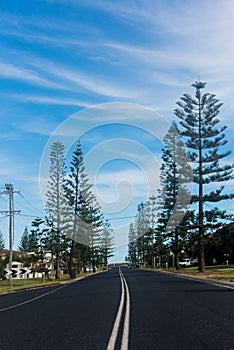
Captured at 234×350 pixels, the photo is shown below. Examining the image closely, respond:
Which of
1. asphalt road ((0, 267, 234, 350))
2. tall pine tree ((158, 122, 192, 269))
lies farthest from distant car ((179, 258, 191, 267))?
asphalt road ((0, 267, 234, 350))

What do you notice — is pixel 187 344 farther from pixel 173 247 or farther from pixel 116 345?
pixel 173 247

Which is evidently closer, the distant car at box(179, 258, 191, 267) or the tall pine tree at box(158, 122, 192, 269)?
the tall pine tree at box(158, 122, 192, 269)

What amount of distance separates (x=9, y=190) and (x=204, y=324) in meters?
38.1

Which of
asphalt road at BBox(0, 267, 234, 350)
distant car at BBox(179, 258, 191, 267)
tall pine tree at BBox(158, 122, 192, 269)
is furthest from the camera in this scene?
distant car at BBox(179, 258, 191, 267)

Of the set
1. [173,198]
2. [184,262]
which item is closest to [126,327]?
[173,198]

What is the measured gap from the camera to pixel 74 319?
1168 cm

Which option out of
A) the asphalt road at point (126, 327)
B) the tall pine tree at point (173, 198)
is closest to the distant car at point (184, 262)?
the tall pine tree at point (173, 198)

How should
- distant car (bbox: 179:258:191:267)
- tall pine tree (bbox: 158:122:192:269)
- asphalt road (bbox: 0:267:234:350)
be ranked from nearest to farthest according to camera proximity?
asphalt road (bbox: 0:267:234:350) → tall pine tree (bbox: 158:122:192:269) → distant car (bbox: 179:258:191:267)

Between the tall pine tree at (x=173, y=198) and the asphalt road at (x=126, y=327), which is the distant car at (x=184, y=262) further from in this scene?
the asphalt road at (x=126, y=327)

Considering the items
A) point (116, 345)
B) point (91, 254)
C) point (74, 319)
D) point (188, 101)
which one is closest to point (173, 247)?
point (188, 101)

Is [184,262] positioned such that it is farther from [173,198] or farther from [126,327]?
[126,327]

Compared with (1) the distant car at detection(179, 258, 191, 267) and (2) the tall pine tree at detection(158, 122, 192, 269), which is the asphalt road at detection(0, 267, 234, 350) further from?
(1) the distant car at detection(179, 258, 191, 267)

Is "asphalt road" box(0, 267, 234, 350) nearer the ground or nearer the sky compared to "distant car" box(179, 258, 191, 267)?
nearer the ground

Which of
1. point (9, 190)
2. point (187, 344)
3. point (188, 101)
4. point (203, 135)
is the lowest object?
point (187, 344)
